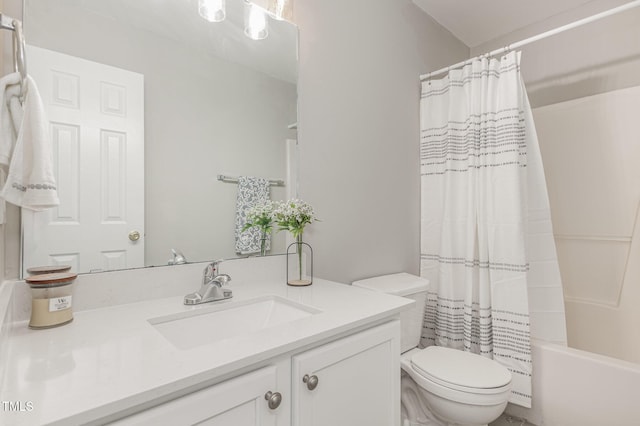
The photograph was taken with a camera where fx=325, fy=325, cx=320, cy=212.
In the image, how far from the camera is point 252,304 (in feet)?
3.83

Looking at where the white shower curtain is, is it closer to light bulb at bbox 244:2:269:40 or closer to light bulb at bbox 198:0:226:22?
light bulb at bbox 244:2:269:40

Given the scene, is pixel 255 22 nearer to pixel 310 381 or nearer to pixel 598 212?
pixel 310 381

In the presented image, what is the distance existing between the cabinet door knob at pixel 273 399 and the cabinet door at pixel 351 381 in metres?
0.06

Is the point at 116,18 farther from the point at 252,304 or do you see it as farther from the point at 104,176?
the point at 252,304

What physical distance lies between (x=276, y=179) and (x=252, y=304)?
1.89ft

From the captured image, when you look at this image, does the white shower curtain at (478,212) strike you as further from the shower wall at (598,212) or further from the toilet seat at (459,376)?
the shower wall at (598,212)

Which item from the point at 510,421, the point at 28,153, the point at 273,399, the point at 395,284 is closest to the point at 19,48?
the point at 28,153

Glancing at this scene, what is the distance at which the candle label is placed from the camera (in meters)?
0.85

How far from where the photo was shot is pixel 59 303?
865mm

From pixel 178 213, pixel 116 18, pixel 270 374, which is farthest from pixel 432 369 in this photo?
pixel 116 18

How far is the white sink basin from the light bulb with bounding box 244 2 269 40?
1137 millimetres

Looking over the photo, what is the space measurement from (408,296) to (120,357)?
132cm

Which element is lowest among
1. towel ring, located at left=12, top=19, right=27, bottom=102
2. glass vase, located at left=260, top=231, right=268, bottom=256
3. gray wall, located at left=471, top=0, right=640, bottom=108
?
glass vase, located at left=260, top=231, right=268, bottom=256

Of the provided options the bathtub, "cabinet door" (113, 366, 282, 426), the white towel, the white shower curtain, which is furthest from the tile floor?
the white towel
